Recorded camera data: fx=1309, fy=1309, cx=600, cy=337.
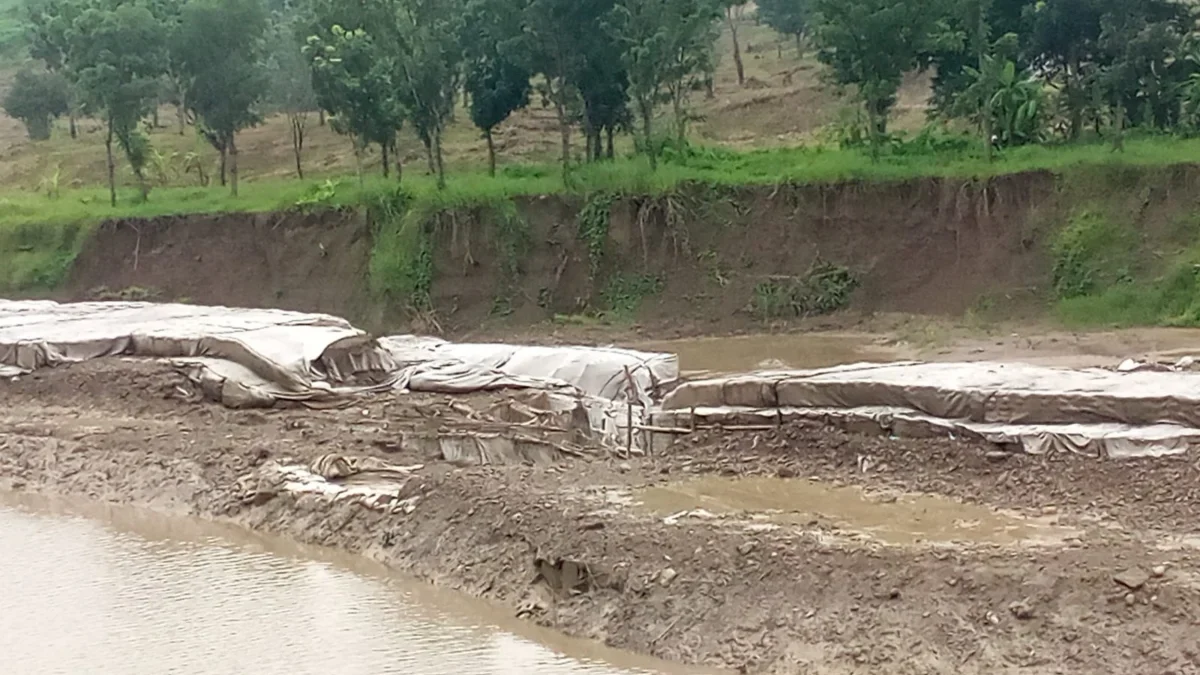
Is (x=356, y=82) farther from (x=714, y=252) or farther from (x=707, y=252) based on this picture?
(x=714, y=252)

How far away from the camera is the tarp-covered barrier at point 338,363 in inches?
525

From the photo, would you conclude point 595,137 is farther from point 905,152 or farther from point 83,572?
point 83,572

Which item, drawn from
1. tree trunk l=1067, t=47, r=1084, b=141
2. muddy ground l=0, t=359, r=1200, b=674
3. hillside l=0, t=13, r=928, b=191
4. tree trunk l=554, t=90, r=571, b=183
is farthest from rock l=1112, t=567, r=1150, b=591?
hillside l=0, t=13, r=928, b=191

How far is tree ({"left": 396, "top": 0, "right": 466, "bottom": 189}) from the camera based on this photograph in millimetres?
24531

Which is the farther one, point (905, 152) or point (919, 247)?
point (905, 152)

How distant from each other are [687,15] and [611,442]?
1316 centimetres

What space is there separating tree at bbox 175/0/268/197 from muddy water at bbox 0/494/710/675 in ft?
58.8

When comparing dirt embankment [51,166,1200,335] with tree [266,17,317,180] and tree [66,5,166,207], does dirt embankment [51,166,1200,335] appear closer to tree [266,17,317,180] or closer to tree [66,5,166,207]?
tree [66,5,166,207]

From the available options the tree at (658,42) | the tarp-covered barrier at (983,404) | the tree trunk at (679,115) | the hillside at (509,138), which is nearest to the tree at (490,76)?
the tree at (658,42)

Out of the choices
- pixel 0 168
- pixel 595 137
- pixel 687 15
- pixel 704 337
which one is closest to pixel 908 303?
pixel 704 337

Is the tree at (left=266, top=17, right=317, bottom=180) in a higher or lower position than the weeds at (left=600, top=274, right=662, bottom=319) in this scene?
higher

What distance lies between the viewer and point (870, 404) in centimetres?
1140

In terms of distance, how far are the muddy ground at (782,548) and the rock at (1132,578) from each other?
1 cm

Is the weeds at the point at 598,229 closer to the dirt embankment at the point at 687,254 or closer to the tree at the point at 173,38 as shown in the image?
the dirt embankment at the point at 687,254
